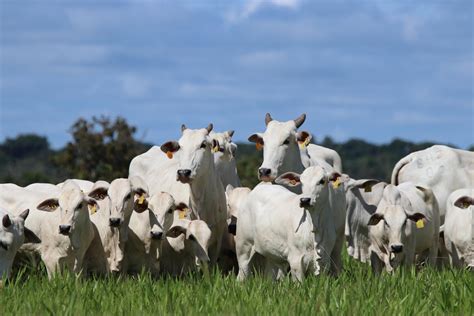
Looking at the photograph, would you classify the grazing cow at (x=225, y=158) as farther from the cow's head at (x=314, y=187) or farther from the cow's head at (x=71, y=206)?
the cow's head at (x=314, y=187)

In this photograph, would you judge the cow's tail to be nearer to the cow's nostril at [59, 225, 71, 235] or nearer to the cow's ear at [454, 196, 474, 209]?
the cow's ear at [454, 196, 474, 209]

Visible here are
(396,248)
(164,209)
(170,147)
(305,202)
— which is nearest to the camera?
(305,202)

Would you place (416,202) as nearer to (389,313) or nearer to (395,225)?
(395,225)

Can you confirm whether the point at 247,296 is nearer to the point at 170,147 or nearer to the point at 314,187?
the point at 314,187

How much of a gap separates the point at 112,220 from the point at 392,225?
3.25 metres

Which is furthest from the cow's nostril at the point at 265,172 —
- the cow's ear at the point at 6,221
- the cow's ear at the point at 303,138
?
the cow's ear at the point at 6,221

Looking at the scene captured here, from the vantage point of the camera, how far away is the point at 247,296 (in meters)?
10.0

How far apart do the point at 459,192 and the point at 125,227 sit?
459cm

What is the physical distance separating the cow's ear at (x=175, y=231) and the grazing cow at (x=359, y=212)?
237 centimetres

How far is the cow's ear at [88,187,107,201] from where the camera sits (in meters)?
12.9

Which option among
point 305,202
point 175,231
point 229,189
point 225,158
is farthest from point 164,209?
point 305,202

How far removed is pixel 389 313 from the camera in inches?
360

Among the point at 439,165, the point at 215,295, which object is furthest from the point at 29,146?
the point at 215,295

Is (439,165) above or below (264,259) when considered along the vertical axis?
above
